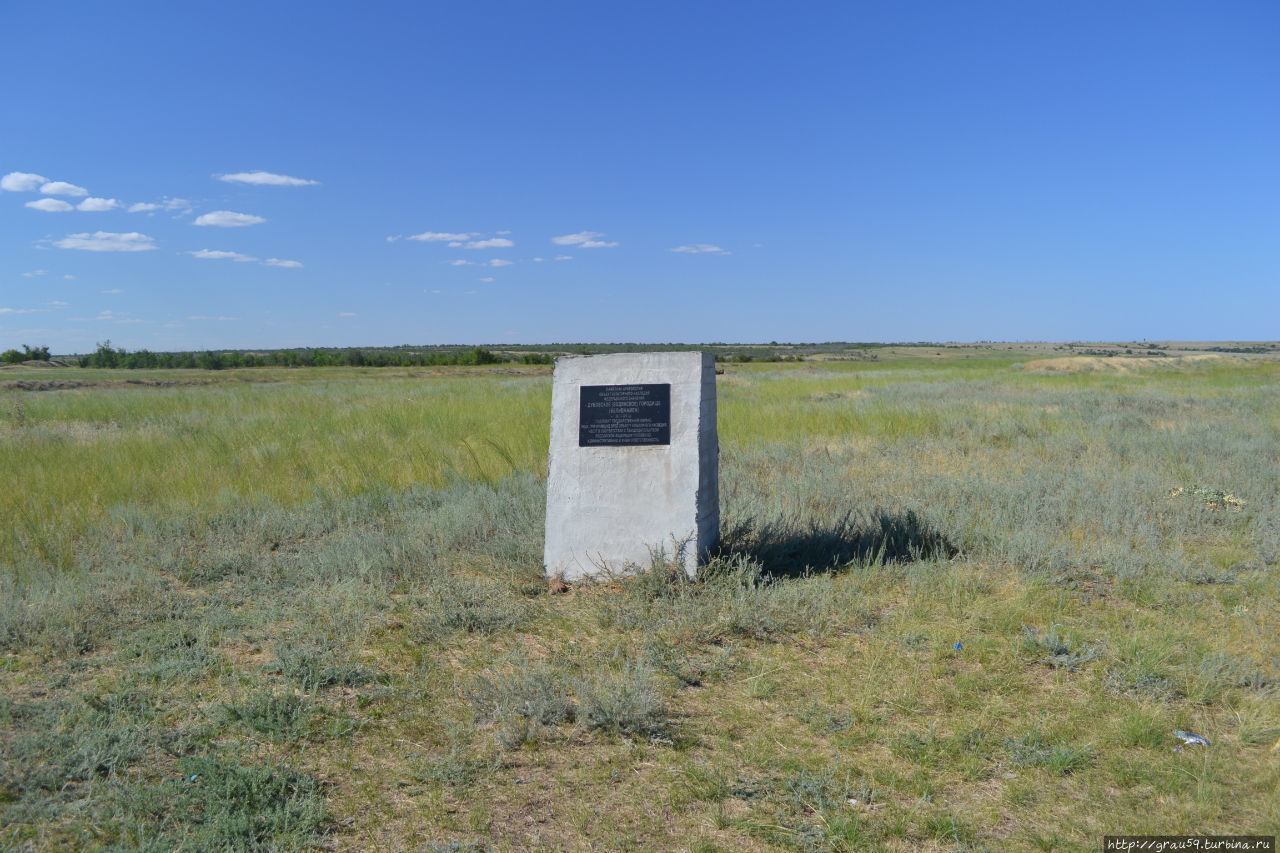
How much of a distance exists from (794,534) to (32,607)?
5.59 metres

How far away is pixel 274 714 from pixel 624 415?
9.45 feet

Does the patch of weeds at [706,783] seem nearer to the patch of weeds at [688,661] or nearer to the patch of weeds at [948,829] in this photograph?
the patch of weeds at [948,829]

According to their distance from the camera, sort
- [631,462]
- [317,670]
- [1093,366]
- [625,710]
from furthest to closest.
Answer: [1093,366]
[631,462]
[317,670]
[625,710]

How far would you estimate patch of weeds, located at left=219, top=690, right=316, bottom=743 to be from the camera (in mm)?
3432

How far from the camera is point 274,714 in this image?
356 centimetres

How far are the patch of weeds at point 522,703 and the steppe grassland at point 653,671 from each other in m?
0.02

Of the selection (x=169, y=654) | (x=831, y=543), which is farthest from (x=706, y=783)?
(x=831, y=543)

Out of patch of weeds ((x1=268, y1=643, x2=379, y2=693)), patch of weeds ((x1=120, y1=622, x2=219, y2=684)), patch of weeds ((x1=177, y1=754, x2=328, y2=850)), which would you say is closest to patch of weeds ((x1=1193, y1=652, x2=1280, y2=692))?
patch of weeds ((x1=177, y1=754, x2=328, y2=850))

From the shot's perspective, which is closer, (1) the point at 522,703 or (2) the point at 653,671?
(1) the point at 522,703

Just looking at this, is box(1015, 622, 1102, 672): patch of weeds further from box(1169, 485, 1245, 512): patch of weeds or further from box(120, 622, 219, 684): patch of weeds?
box(120, 622, 219, 684): patch of weeds

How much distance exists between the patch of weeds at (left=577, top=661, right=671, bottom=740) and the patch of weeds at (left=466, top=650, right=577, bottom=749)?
0.38 ft

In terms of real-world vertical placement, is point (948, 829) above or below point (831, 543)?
below

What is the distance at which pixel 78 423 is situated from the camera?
A: 575 inches

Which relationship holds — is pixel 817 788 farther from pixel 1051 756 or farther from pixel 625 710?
pixel 1051 756
